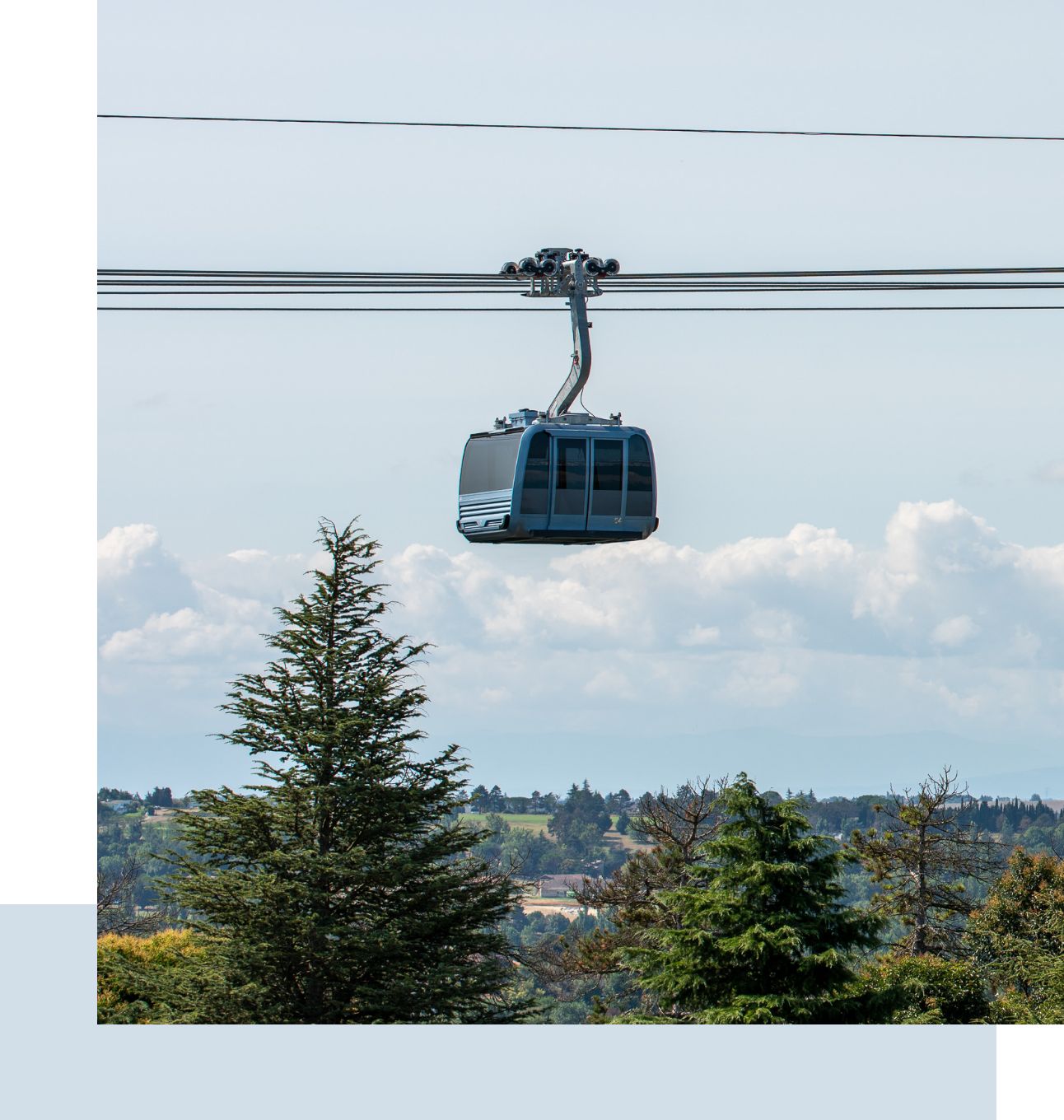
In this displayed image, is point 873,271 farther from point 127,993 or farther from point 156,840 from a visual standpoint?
point 156,840

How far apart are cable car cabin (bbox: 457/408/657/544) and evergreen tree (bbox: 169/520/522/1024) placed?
44.8 feet

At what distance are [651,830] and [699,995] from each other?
22.3m

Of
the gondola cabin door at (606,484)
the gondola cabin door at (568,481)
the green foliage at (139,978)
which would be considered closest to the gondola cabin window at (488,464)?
the gondola cabin door at (568,481)

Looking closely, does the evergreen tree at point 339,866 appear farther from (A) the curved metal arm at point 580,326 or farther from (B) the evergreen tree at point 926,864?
(B) the evergreen tree at point 926,864

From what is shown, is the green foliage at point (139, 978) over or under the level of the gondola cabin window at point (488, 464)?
under

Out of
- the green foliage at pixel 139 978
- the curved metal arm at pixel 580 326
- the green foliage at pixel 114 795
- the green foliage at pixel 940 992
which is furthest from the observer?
the green foliage at pixel 114 795

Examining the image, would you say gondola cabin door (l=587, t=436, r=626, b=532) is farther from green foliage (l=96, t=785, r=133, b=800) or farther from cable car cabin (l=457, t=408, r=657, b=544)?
green foliage (l=96, t=785, r=133, b=800)

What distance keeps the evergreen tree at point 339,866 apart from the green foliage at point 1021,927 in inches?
1091

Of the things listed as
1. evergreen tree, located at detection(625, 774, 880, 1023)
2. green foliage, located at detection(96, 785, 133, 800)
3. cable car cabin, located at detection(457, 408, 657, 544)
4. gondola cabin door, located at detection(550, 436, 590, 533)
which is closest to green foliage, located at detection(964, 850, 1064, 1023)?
evergreen tree, located at detection(625, 774, 880, 1023)

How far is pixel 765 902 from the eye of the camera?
3800 cm

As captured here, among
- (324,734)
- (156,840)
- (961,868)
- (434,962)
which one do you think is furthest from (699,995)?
(156,840)

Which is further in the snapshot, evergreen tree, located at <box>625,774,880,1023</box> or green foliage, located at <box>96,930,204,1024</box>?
green foliage, located at <box>96,930,204,1024</box>

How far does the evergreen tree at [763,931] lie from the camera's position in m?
36.9

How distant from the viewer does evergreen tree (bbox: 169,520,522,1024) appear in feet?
123
